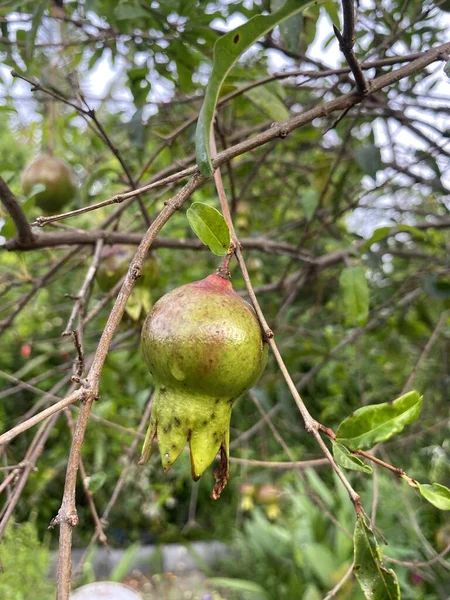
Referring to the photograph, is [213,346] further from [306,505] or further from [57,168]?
[306,505]

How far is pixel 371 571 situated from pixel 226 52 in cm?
41

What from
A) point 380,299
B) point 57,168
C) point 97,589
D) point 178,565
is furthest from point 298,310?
point 178,565

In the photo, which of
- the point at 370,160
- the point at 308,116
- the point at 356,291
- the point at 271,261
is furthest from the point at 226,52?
the point at 271,261

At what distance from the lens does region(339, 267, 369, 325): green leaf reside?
85 centimetres

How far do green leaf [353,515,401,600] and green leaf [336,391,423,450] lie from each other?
2.3 inches

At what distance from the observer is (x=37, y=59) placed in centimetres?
136

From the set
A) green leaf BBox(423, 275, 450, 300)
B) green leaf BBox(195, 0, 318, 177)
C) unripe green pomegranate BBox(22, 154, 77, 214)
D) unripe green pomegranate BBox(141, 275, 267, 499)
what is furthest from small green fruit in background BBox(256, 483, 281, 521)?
green leaf BBox(195, 0, 318, 177)

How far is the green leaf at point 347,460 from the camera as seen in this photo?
0.41 m

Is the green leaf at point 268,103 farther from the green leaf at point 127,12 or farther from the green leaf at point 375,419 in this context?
the green leaf at point 375,419

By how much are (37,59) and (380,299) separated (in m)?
1.03

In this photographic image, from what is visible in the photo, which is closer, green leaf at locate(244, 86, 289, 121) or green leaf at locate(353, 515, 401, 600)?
green leaf at locate(353, 515, 401, 600)

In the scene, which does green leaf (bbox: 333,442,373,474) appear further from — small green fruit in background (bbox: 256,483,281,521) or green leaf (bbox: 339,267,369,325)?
small green fruit in background (bbox: 256,483,281,521)

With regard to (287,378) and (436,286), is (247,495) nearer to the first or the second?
(436,286)

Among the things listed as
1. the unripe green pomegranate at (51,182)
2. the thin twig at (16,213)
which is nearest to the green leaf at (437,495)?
the thin twig at (16,213)
